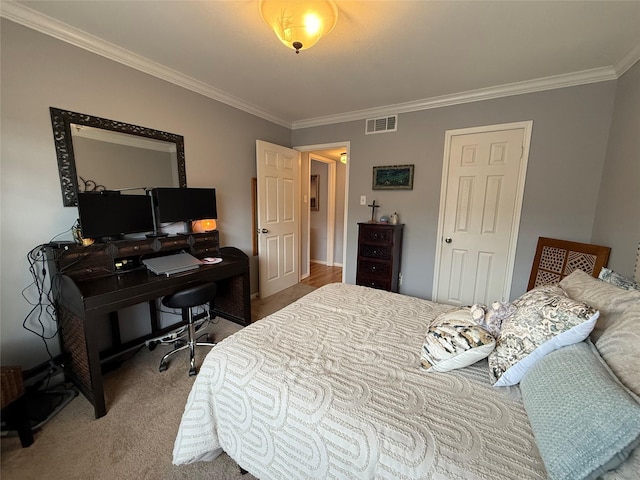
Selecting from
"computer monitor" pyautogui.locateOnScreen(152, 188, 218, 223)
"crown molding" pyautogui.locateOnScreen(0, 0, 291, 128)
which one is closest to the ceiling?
"crown molding" pyautogui.locateOnScreen(0, 0, 291, 128)

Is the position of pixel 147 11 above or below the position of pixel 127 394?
above

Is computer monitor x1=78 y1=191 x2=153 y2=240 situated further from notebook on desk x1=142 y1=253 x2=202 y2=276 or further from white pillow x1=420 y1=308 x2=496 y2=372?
white pillow x1=420 y1=308 x2=496 y2=372

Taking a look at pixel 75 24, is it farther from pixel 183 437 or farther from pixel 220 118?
pixel 183 437

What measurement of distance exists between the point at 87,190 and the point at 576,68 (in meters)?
4.00

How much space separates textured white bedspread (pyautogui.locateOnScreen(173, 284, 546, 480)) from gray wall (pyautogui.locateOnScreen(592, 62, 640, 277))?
1.71 metres

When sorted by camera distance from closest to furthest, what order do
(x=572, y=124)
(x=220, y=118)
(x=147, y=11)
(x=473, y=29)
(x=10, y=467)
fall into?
Answer: (x=10, y=467)
(x=147, y=11)
(x=473, y=29)
(x=572, y=124)
(x=220, y=118)

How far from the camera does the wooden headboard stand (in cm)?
212

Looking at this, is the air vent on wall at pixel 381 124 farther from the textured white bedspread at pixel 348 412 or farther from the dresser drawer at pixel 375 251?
the textured white bedspread at pixel 348 412

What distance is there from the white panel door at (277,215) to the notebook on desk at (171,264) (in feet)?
3.87

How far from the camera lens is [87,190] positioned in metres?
1.94

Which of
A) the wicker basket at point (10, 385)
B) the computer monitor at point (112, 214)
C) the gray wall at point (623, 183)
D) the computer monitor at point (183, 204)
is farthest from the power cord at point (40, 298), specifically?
the gray wall at point (623, 183)

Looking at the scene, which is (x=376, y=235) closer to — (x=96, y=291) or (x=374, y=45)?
(x=374, y=45)

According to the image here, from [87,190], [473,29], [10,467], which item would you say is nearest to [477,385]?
[473,29]

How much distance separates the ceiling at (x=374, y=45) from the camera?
5.07 feet
